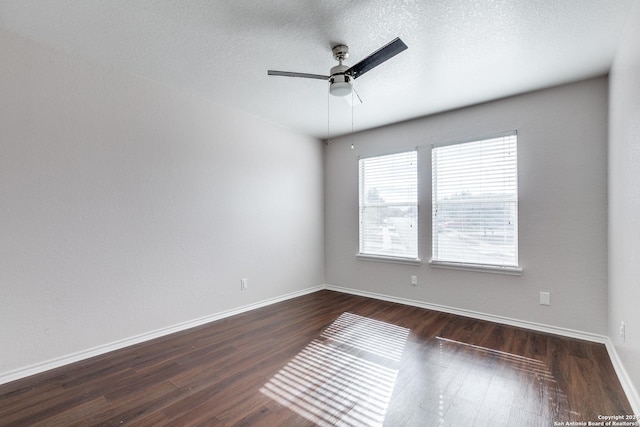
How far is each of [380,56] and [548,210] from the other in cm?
250

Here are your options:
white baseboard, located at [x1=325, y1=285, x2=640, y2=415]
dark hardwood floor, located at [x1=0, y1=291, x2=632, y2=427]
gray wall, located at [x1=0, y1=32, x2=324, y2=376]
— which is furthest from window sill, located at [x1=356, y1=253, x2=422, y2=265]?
gray wall, located at [x1=0, y1=32, x2=324, y2=376]

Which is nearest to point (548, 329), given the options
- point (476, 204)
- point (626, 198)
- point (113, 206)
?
point (476, 204)

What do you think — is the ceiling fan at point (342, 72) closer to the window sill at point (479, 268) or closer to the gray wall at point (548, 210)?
the gray wall at point (548, 210)

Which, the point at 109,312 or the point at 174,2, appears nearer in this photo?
the point at 174,2

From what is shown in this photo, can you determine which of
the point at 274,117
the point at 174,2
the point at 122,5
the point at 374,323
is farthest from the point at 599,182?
the point at 122,5

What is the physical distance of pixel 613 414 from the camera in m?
1.72

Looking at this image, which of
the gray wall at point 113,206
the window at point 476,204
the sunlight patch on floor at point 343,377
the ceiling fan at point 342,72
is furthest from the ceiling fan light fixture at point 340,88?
the sunlight patch on floor at point 343,377

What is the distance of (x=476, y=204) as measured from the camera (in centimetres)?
346

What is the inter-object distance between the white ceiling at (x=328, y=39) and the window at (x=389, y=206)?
48.3 inches

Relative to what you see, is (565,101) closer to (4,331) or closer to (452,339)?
(452,339)

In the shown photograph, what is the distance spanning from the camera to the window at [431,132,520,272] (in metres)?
3.25

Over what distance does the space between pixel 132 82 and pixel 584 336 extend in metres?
5.08

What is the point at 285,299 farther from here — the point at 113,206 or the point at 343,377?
the point at 113,206

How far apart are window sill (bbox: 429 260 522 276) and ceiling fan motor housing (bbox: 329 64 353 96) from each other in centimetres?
253
